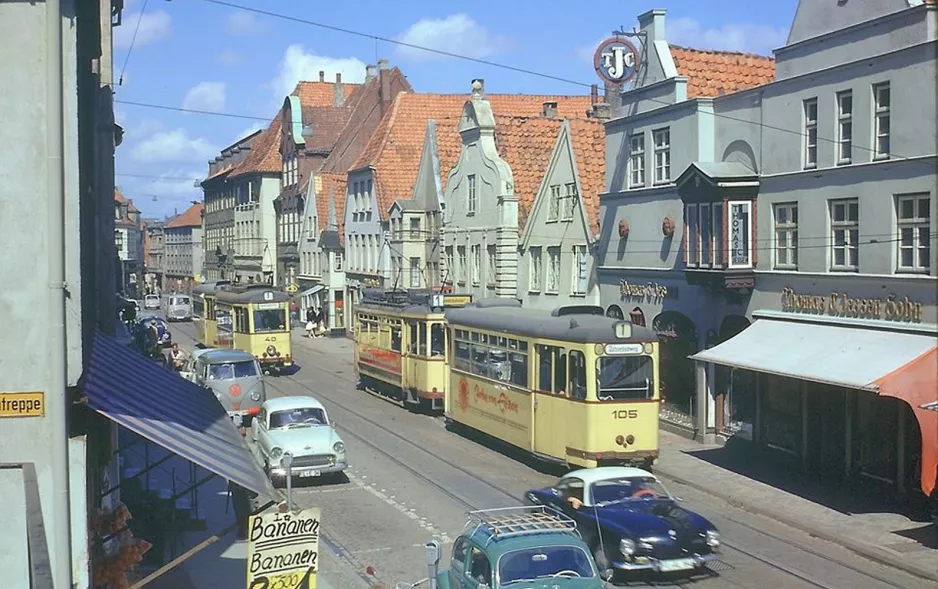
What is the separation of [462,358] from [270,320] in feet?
48.5

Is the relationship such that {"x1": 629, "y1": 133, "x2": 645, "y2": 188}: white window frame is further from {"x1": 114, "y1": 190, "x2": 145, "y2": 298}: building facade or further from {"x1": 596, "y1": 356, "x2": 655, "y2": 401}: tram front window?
{"x1": 114, "y1": 190, "x2": 145, "y2": 298}: building facade

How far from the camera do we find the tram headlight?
15555mm

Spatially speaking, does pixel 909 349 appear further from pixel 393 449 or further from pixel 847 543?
pixel 393 449

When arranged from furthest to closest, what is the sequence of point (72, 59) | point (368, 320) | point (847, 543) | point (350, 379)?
1. point (350, 379)
2. point (368, 320)
3. point (847, 543)
4. point (72, 59)

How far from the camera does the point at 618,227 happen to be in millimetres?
33094

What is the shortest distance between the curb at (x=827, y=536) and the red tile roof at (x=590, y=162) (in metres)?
13.6

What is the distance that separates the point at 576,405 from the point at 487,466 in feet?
12.5

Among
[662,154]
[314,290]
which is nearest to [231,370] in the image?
[662,154]

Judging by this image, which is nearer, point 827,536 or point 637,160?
point 827,536

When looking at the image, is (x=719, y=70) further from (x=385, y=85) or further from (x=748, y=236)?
(x=385, y=85)

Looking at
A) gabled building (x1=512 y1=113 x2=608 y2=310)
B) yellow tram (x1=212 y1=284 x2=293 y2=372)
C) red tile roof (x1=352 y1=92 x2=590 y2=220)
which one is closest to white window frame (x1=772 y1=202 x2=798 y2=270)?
gabled building (x1=512 y1=113 x2=608 y2=310)

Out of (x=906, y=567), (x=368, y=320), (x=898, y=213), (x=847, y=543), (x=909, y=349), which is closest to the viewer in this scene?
(x=906, y=567)

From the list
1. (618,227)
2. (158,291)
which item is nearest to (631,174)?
(618,227)

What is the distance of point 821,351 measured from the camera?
22188mm
